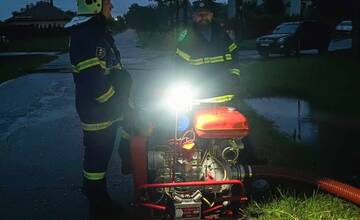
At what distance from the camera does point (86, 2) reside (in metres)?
4.20

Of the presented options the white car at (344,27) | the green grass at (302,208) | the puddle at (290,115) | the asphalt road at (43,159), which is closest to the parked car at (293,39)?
the asphalt road at (43,159)

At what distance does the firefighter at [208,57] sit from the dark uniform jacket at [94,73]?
71cm

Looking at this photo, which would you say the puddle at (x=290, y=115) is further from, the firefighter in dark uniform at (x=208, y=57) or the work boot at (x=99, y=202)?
the work boot at (x=99, y=202)

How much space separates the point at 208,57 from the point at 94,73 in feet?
3.79

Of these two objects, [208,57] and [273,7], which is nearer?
[208,57]

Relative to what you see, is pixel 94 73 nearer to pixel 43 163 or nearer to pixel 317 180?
pixel 317 180

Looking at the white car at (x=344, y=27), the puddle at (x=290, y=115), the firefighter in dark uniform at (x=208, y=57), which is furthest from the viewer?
the white car at (x=344, y=27)

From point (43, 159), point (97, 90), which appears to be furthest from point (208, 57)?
point (43, 159)

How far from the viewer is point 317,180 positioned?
4773mm

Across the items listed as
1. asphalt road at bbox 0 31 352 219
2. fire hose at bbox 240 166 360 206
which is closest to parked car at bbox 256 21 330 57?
asphalt road at bbox 0 31 352 219

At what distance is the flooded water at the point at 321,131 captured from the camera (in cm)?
582

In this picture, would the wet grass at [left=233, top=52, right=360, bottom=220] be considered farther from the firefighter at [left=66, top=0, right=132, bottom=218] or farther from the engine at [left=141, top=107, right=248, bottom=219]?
the firefighter at [left=66, top=0, right=132, bottom=218]

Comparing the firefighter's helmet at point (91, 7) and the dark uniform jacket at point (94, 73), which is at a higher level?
the firefighter's helmet at point (91, 7)

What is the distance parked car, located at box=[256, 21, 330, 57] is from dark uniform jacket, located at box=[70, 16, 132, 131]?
67.4 ft
